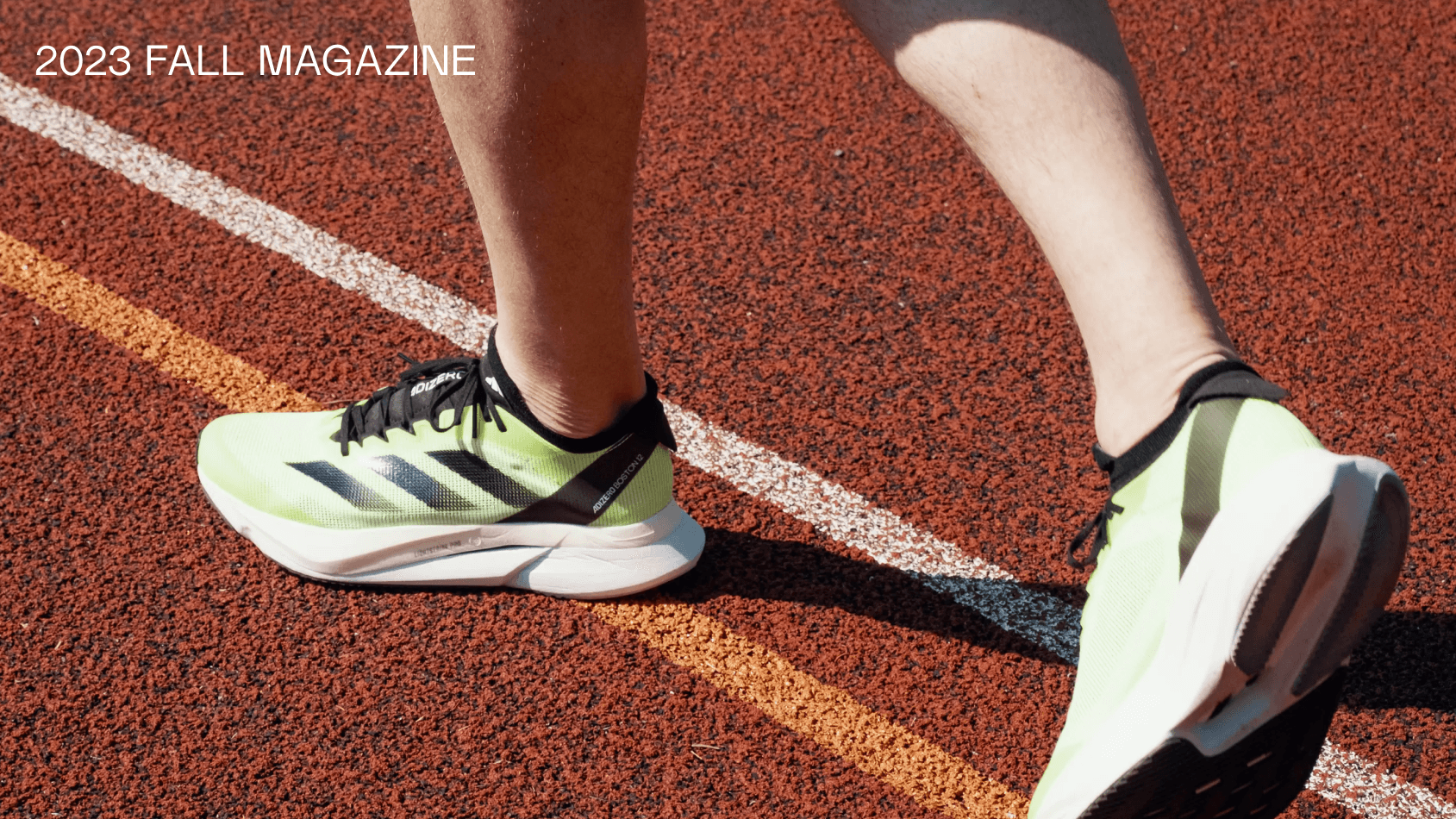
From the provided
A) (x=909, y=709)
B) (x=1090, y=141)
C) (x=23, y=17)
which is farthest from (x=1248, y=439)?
(x=23, y=17)

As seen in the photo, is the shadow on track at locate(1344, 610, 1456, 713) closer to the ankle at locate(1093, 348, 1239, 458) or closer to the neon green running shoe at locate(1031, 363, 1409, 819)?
the neon green running shoe at locate(1031, 363, 1409, 819)

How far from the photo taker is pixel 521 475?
1928 mm

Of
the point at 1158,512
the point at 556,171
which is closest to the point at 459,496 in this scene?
the point at 556,171

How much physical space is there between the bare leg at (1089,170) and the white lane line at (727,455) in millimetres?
884

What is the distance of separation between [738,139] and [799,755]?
1699mm

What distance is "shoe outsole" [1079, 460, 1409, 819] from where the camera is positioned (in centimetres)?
109

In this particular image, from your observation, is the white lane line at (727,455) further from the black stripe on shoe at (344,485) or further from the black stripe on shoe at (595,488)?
the black stripe on shoe at (344,485)

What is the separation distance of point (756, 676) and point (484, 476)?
0.56 metres

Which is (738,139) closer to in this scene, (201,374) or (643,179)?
(643,179)

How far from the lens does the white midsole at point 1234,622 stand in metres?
1.08

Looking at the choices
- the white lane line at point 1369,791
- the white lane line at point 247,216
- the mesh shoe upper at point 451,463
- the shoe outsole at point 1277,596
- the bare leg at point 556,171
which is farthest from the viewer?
the white lane line at point 247,216

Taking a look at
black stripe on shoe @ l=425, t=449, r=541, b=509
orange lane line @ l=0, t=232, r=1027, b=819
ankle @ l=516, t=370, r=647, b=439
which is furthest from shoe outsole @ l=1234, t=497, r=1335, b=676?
black stripe on shoe @ l=425, t=449, r=541, b=509

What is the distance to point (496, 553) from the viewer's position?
2.01 metres

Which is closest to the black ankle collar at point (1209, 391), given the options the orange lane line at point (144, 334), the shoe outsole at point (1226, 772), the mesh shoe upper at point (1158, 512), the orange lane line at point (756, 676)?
the mesh shoe upper at point (1158, 512)
